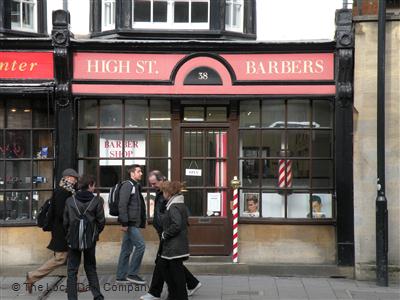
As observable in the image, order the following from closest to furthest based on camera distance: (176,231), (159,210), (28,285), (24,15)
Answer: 1. (176,231)
2. (159,210)
3. (28,285)
4. (24,15)

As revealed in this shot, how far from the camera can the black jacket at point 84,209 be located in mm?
8344

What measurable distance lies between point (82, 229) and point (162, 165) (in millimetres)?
3107

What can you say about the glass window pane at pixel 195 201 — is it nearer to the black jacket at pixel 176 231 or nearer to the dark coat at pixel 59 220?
the dark coat at pixel 59 220

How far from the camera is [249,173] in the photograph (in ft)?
36.6

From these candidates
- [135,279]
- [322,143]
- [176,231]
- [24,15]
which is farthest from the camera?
[24,15]

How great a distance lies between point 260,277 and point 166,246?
279 cm

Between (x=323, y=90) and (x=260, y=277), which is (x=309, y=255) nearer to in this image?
(x=260, y=277)

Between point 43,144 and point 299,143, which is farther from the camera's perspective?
point 43,144

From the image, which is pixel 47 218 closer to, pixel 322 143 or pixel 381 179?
pixel 322 143

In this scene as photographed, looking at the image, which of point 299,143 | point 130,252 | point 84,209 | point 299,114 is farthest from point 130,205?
point 299,114

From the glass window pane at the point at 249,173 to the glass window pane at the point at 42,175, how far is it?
3307 millimetres

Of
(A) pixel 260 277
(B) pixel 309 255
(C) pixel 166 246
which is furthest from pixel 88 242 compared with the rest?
(B) pixel 309 255

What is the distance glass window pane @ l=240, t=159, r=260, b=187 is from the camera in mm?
11125

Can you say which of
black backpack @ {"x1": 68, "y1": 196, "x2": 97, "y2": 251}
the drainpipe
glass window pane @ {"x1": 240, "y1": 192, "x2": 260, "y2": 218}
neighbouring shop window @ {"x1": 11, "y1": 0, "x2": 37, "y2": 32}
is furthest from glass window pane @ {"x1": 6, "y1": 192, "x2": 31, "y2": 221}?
the drainpipe
